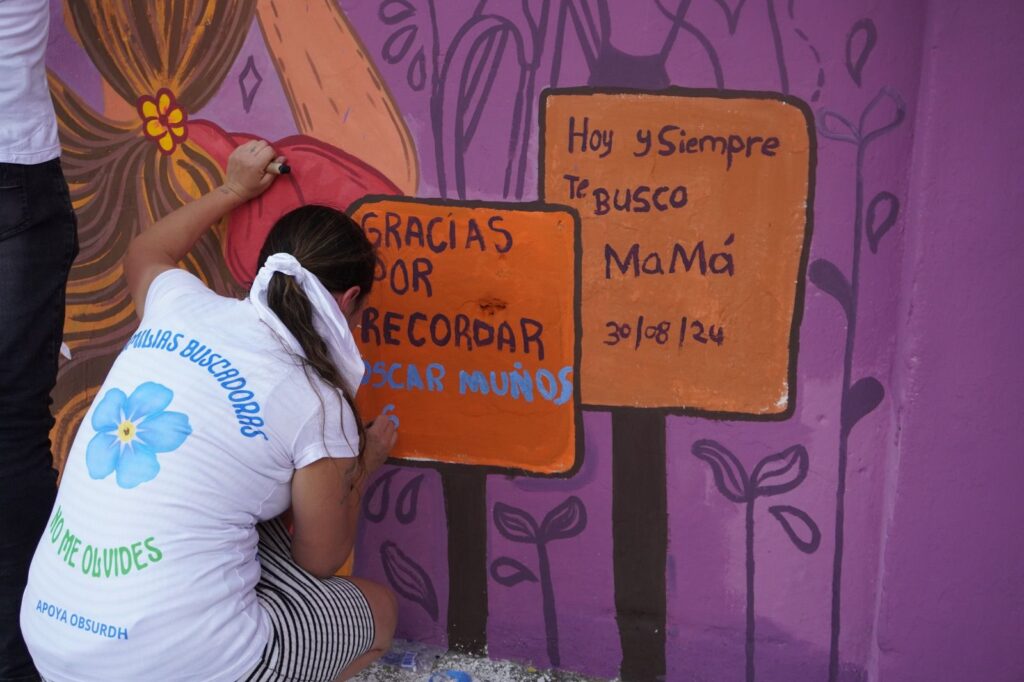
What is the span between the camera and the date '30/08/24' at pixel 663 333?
222 centimetres

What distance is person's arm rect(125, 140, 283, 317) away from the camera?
2.21 metres

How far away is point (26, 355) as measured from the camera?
7.05ft

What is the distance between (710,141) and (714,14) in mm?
272

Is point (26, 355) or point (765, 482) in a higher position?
point (26, 355)

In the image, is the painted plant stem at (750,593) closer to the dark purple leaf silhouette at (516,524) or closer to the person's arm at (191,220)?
the dark purple leaf silhouette at (516,524)

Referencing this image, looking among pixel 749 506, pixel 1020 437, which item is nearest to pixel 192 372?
pixel 749 506

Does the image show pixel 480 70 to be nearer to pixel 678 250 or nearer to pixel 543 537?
pixel 678 250

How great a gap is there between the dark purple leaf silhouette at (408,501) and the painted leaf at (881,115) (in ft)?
4.50

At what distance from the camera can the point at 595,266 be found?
2260 millimetres

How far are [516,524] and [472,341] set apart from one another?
0.50 meters

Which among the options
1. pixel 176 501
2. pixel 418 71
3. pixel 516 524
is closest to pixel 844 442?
pixel 516 524

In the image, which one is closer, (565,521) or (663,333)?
(663,333)

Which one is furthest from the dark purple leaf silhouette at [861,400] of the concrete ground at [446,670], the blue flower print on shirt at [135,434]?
the blue flower print on shirt at [135,434]

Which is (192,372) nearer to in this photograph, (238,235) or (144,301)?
(144,301)
